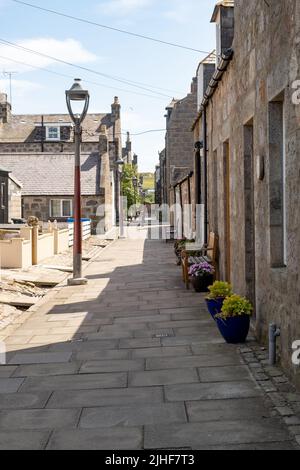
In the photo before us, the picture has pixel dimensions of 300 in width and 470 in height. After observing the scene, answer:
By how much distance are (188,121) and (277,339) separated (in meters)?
30.8

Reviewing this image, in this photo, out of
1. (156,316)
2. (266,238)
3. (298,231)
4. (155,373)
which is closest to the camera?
(298,231)

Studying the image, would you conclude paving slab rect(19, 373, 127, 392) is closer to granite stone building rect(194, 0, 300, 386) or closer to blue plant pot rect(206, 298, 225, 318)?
granite stone building rect(194, 0, 300, 386)

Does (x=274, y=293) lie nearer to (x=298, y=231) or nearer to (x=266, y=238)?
(x=266, y=238)

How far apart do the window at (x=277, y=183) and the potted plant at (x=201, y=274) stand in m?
5.01

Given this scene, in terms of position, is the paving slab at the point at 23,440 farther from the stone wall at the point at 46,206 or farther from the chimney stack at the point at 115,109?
the chimney stack at the point at 115,109

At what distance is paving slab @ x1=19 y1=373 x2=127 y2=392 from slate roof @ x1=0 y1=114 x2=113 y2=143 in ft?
137

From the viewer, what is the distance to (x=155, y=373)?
5.89 m

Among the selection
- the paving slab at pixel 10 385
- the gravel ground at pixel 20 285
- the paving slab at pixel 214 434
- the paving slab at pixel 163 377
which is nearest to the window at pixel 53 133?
the gravel ground at pixel 20 285

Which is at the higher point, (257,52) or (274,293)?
(257,52)

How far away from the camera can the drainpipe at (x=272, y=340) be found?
5855 millimetres
